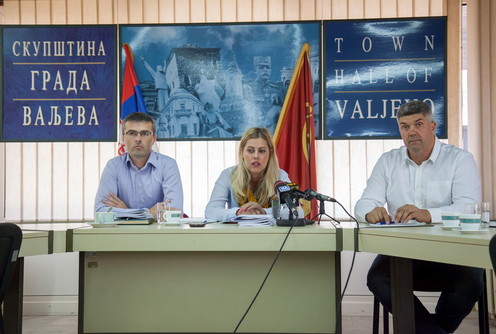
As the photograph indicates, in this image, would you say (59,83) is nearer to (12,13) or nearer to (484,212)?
(12,13)

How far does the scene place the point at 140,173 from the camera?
3.02 m

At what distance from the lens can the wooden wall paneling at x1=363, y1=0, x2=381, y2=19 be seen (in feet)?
12.8

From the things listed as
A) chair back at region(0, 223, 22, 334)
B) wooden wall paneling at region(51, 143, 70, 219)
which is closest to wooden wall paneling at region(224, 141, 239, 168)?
wooden wall paneling at region(51, 143, 70, 219)

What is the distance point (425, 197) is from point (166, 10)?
2.48m

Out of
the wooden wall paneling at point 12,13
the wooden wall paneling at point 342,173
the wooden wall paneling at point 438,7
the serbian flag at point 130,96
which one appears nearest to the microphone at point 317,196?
the wooden wall paneling at point 342,173

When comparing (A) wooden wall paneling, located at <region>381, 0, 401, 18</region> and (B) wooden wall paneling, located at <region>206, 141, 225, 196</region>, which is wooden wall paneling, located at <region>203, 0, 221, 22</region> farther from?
(A) wooden wall paneling, located at <region>381, 0, 401, 18</region>

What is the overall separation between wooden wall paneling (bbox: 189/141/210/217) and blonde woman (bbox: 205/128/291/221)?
1066mm

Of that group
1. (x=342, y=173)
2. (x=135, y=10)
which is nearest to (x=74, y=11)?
(x=135, y=10)

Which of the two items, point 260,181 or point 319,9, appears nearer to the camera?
point 260,181

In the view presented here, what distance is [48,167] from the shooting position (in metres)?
3.93

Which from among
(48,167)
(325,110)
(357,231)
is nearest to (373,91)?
(325,110)

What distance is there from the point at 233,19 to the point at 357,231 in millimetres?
2474

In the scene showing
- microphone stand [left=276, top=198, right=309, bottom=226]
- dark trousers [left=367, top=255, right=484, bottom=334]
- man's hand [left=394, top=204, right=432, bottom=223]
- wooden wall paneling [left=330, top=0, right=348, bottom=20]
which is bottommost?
dark trousers [left=367, top=255, right=484, bottom=334]

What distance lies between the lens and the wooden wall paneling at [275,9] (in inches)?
155
